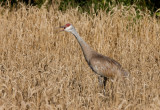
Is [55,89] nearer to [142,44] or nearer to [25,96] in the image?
[25,96]

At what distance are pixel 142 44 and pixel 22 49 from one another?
105 inches

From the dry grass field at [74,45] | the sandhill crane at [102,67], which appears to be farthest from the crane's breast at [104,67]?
the dry grass field at [74,45]

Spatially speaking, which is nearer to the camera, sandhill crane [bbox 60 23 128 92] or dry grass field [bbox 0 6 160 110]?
sandhill crane [bbox 60 23 128 92]

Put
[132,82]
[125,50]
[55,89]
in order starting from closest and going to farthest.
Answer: [55,89] → [132,82] → [125,50]

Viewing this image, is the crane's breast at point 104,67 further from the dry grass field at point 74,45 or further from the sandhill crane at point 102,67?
the dry grass field at point 74,45

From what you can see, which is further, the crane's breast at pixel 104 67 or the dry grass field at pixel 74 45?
the dry grass field at pixel 74 45

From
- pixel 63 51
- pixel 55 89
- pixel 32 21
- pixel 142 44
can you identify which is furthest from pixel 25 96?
pixel 32 21

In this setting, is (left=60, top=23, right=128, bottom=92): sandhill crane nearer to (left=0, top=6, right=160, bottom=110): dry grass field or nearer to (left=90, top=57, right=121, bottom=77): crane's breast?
(left=90, top=57, right=121, bottom=77): crane's breast

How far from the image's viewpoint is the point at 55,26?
895 cm

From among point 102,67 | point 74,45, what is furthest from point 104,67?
point 74,45

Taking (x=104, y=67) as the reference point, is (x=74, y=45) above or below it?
above

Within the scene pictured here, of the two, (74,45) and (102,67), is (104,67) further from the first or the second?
(74,45)

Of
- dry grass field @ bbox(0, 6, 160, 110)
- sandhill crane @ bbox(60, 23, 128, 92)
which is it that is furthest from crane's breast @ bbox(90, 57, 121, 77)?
dry grass field @ bbox(0, 6, 160, 110)

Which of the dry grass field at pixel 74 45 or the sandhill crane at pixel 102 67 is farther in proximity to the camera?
the dry grass field at pixel 74 45
